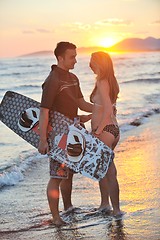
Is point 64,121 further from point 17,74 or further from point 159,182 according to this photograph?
point 17,74

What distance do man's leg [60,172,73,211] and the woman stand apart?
40cm

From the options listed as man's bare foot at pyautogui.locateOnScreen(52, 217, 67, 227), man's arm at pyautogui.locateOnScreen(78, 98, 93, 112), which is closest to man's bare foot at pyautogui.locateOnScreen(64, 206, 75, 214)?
man's bare foot at pyautogui.locateOnScreen(52, 217, 67, 227)

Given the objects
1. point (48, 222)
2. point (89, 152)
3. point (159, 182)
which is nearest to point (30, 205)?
point (48, 222)

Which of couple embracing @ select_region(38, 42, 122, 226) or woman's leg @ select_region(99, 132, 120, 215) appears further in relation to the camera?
woman's leg @ select_region(99, 132, 120, 215)

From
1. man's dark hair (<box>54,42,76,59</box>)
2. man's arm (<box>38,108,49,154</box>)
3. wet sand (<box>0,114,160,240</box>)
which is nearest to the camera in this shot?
wet sand (<box>0,114,160,240</box>)

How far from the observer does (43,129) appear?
446cm

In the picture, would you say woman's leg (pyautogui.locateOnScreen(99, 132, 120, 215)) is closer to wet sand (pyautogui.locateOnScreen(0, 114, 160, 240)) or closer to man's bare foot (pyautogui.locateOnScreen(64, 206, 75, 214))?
wet sand (pyautogui.locateOnScreen(0, 114, 160, 240))

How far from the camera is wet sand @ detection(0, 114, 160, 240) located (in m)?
4.23

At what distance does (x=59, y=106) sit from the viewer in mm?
4586

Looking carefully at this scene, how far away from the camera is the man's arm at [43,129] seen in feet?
14.5

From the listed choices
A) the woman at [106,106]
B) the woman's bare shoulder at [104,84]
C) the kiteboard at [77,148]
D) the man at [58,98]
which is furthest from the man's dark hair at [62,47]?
the kiteboard at [77,148]

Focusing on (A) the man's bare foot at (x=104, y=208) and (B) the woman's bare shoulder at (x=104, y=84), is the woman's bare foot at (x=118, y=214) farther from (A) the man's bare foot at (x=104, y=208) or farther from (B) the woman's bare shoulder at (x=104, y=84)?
(B) the woman's bare shoulder at (x=104, y=84)

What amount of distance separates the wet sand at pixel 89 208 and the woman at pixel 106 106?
33 centimetres

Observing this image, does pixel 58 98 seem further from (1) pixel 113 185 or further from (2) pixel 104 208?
(2) pixel 104 208
